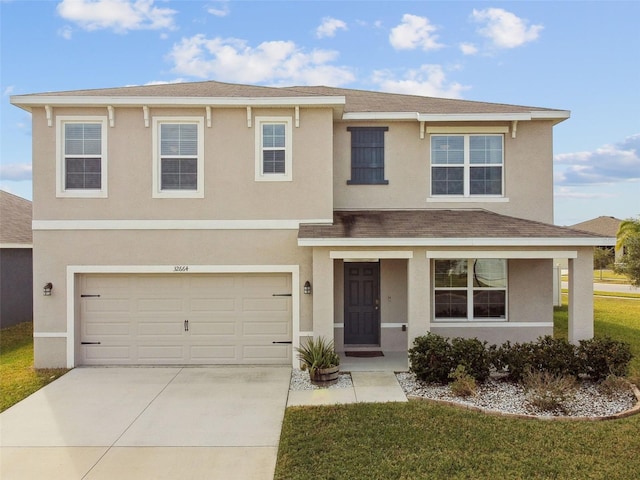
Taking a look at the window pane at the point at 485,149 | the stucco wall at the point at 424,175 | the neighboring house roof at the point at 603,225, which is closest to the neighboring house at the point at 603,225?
the neighboring house roof at the point at 603,225

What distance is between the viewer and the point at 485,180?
36.5ft

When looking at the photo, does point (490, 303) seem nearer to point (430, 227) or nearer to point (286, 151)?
point (430, 227)

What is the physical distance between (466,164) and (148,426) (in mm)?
9354

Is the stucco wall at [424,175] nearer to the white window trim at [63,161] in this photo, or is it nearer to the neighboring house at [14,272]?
the white window trim at [63,161]

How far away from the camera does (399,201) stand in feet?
36.2

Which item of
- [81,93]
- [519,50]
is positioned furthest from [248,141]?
[519,50]

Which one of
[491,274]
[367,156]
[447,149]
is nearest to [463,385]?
[491,274]

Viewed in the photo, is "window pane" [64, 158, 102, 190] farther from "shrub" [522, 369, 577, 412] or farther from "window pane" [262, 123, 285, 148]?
"shrub" [522, 369, 577, 412]

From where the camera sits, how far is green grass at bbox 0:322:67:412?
828 cm

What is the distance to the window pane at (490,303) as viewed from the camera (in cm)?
1077

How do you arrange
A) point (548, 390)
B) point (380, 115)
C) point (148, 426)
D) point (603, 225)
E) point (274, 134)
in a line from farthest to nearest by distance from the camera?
point (603, 225)
point (380, 115)
point (274, 134)
point (548, 390)
point (148, 426)

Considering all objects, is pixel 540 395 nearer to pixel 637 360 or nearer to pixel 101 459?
pixel 637 360

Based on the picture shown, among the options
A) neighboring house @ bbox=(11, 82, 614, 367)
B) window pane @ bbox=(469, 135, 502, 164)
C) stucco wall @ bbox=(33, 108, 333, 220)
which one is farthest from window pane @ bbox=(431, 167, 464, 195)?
stucco wall @ bbox=(33, 108, 333, 220)

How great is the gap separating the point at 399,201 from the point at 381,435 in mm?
6386
